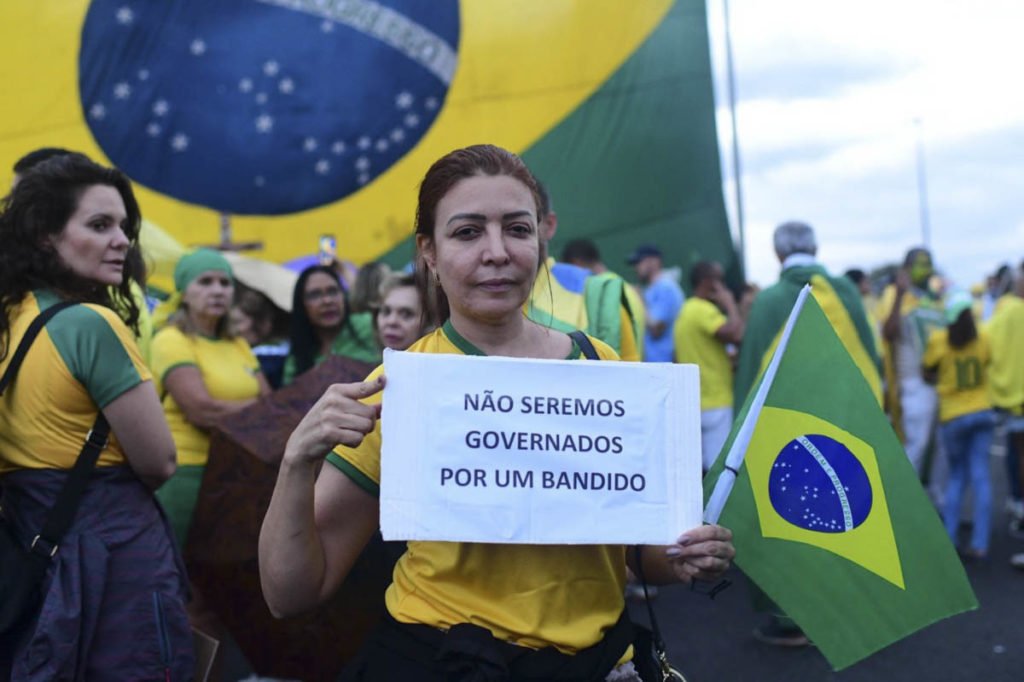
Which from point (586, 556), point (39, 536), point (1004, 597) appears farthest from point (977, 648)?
point (39, 536)

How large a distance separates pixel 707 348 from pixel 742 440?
5.05 metres

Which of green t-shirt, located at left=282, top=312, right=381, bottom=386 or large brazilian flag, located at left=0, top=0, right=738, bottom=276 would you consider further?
large brazilian flag, located at left=0, top=0, right=738, bottom=276

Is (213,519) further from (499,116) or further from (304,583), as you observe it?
(499,116)

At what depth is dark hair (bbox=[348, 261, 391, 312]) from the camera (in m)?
5.42

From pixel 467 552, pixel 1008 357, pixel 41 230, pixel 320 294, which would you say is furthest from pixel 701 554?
pixel 1008 357

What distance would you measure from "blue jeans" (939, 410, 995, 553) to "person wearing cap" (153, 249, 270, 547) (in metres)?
4.71

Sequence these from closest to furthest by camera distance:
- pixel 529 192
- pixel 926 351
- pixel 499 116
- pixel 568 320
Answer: pixel 529 192 → pixel 568 320 → pixel 926 351 → pixel 499 116

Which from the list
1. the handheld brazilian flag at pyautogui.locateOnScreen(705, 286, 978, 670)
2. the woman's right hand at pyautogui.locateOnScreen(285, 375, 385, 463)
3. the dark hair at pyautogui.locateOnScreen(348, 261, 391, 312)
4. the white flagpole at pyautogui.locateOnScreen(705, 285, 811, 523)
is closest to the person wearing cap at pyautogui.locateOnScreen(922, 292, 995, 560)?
the dark hair at pyautogui.locateOnScreen(348, 261, 391, 312)

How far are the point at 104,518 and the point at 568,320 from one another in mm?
1663

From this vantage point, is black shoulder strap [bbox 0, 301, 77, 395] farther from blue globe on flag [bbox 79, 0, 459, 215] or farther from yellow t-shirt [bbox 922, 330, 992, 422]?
blue globe on flag [bbox 79, 0, 459, 215]

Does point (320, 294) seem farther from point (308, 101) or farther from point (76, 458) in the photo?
point (308, 101)

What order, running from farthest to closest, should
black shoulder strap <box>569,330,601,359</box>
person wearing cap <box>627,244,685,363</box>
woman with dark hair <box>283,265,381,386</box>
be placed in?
person wearing cap <box>627,244,685,363</box>
woman with dark hair <box>283,265,381,386</box>
black shoulder strap <box>569,330,601,359</box>

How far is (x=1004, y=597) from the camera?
5.87 metres

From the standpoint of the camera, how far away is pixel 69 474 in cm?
254
